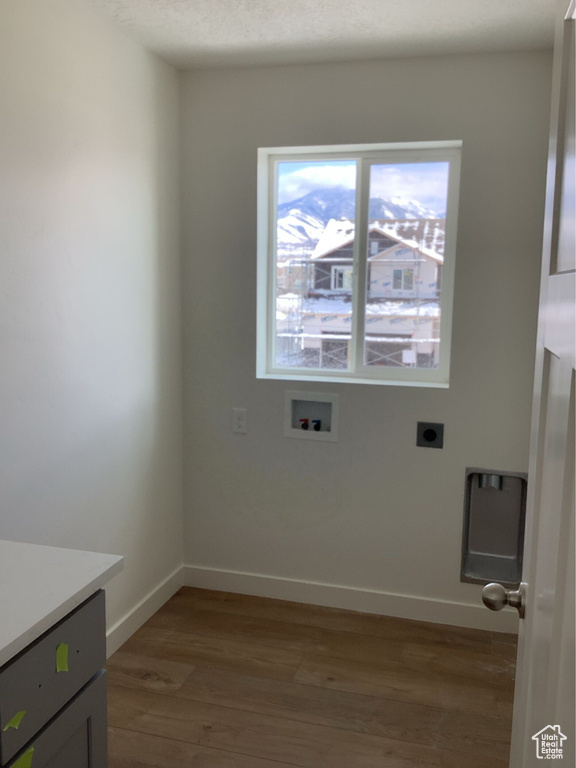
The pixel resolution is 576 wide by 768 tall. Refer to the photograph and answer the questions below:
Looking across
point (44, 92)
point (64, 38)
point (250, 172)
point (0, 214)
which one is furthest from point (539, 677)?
point (250, 172)

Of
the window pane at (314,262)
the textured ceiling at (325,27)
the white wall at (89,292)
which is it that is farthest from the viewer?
the window pane at (314,262)

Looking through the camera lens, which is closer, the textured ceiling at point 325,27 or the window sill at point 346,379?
the textured ceiling at point 325,27

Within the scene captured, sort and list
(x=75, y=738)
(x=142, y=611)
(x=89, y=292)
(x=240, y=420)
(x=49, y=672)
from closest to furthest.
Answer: (x=49, y=672) → (x=75, y=738) → (x=89, y=292) → (x=142, y=611) → (x=240, y=420)

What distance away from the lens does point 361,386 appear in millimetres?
2957

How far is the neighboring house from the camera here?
2965 millimetres

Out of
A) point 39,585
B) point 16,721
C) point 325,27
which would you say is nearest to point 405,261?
point 325,27

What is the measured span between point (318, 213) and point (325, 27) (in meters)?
0.83

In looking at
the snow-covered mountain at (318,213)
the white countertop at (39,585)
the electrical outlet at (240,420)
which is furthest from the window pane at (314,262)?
the white countertop at (39,585)

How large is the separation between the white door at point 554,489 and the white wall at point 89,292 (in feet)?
5.13

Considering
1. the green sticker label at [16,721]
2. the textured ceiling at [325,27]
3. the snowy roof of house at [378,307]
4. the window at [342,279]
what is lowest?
the green sticker label at [16,721]

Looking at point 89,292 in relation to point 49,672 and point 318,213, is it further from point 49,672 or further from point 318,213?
point 49,672

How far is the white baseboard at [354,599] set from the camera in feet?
9.65

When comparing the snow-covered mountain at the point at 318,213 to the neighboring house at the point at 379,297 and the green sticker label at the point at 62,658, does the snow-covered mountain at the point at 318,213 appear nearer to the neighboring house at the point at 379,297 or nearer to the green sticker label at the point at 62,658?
the neighboring house at the point at 379,297

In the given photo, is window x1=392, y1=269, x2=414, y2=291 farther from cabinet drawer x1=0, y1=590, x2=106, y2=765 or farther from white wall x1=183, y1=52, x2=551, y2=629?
cabinet drawer x1=0, y1=590, x2=106, y2=765
